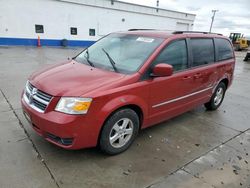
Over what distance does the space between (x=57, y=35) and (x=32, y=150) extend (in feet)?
61.5

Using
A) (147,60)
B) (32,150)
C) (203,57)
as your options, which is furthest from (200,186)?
(203,57)

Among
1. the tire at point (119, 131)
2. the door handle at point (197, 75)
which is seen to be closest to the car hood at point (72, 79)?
the tire at point (119, 131)

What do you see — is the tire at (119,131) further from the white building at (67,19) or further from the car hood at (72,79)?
the white building at (67,19)

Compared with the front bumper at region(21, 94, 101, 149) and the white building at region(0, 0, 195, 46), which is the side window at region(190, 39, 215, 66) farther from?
the white building at region(0, 0, 195, 46)

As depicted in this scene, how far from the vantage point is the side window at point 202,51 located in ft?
13.3

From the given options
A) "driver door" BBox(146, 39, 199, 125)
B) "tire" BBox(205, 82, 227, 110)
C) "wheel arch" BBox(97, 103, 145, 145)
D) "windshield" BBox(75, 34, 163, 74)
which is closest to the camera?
"wheel arch" BBox(97, 103, 145, 145)

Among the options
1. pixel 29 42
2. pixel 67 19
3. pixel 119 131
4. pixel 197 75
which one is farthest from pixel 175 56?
pixel 67 19

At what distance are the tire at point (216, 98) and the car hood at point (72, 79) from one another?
2.85 metres

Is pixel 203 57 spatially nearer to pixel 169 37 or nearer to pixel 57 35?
pixel 169 37

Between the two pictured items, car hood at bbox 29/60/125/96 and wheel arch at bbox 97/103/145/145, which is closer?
car hood at bbox 29/60/125/96

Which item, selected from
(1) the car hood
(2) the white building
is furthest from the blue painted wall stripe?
(1) the car hood

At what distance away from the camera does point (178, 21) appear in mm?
30016

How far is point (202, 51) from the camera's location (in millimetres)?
4281

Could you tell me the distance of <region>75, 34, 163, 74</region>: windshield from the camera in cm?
327
